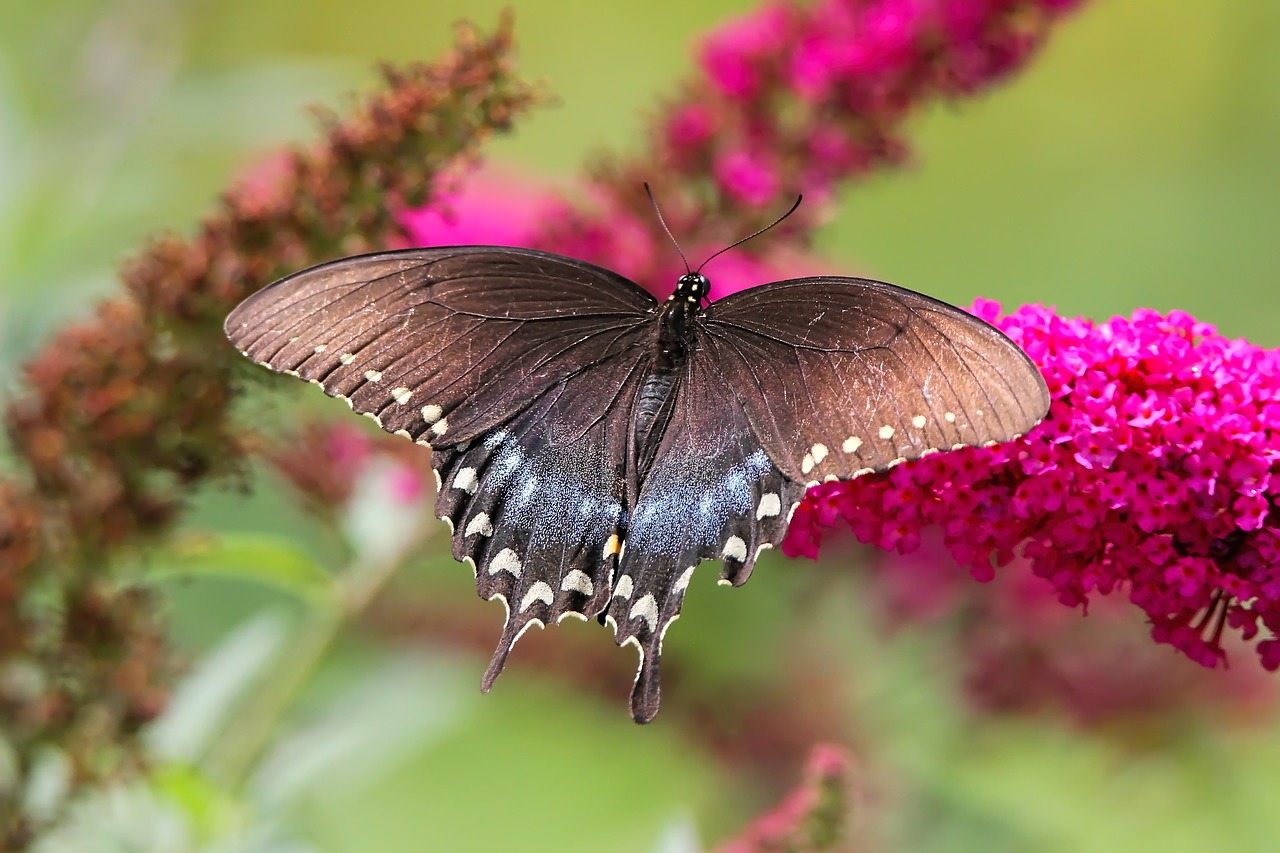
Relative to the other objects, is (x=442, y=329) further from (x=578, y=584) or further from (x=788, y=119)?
(x=788, y=119)

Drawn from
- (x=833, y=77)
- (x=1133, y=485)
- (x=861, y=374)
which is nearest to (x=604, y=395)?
(x=861, y=374)

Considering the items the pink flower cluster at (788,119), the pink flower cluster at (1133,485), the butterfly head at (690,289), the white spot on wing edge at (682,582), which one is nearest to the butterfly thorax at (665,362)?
the butterfly head at (690,289)

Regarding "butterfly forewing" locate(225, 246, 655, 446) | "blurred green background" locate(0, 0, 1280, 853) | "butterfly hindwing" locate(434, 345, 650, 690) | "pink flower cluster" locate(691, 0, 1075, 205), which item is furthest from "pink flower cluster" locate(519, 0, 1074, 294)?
"butterfly hindwing" locate(434, 345, 650, 690)

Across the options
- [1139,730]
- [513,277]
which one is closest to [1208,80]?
[1139,730]

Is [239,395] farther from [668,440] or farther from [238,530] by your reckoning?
[238,530]

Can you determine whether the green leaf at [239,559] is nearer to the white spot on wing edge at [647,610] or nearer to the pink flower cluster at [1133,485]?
the white spot on wing edge at [647,610]
